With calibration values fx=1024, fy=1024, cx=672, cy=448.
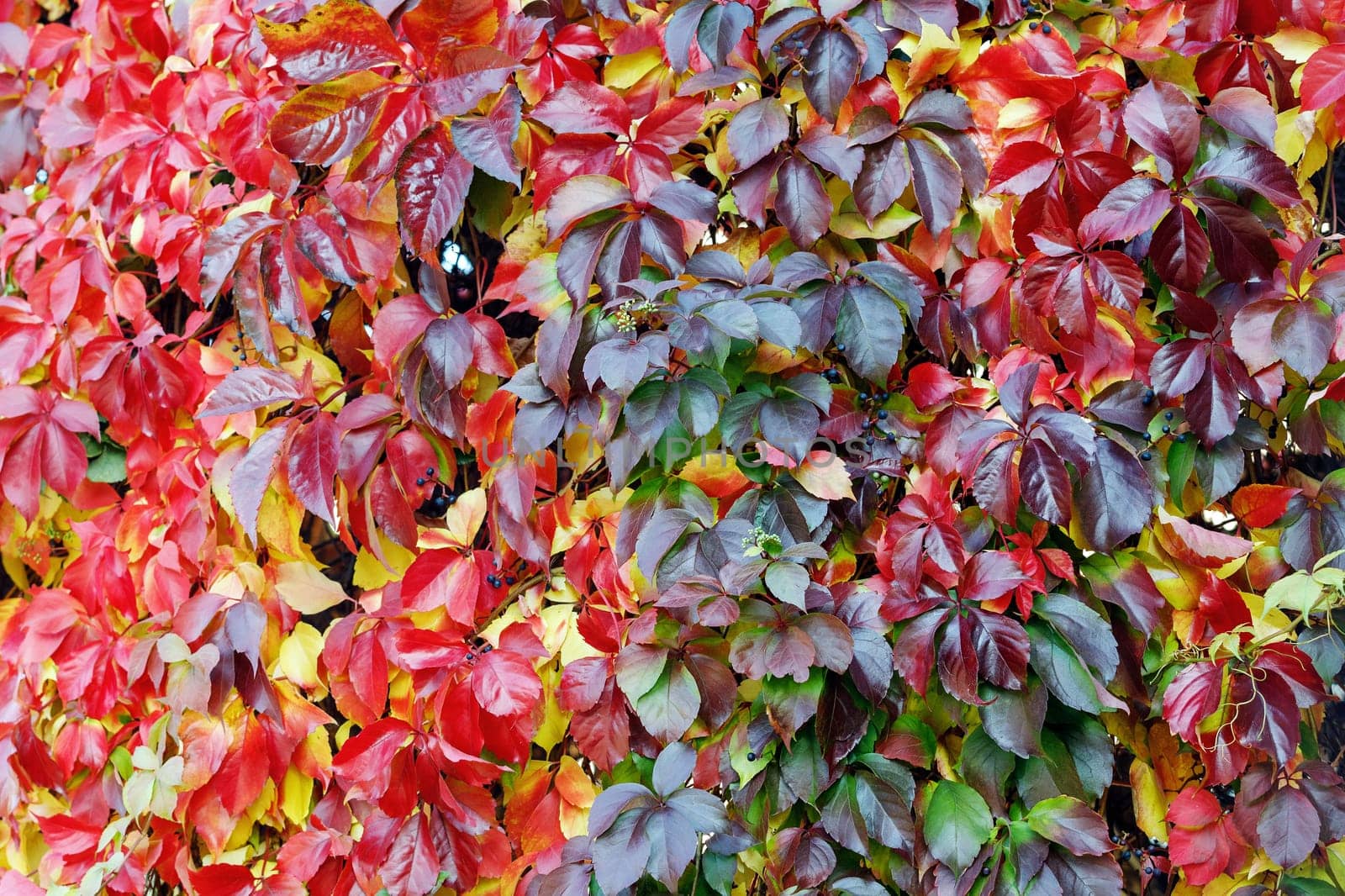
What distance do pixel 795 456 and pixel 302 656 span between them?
2.25ft

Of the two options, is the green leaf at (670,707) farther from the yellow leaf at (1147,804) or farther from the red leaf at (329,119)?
the red leaf at (329,119)

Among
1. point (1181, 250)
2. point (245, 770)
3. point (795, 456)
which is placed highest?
point (1181, 250)

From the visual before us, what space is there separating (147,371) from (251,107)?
1.30 feet

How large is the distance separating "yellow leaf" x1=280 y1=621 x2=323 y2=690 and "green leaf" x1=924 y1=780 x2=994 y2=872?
2.49 feet

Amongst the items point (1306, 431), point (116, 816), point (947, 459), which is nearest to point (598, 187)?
point (947, 459)

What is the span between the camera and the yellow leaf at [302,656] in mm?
1283

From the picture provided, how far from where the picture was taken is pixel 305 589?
128cm

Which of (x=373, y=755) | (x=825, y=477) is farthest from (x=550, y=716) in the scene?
(x=825, y=477)

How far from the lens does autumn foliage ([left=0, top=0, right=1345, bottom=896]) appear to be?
1.03 meters

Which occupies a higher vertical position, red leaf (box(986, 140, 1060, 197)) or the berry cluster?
red leaf (box(986, 140, 1060, 197))

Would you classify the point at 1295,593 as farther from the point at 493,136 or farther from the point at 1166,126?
the point at 493,136

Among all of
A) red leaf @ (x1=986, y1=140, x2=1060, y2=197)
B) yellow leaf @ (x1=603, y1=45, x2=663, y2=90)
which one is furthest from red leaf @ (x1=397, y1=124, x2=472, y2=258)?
red leaf @ (x1=986, y1=140, x2=1060, y2=197)

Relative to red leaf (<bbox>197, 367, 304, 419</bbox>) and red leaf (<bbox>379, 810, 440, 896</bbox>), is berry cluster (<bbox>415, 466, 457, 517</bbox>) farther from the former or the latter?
red leaf (<bbox>379, 810, 440, 896</bbox>)

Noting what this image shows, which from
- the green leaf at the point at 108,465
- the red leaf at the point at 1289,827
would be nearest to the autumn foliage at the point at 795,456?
the red leaf at the point at 1289,827
